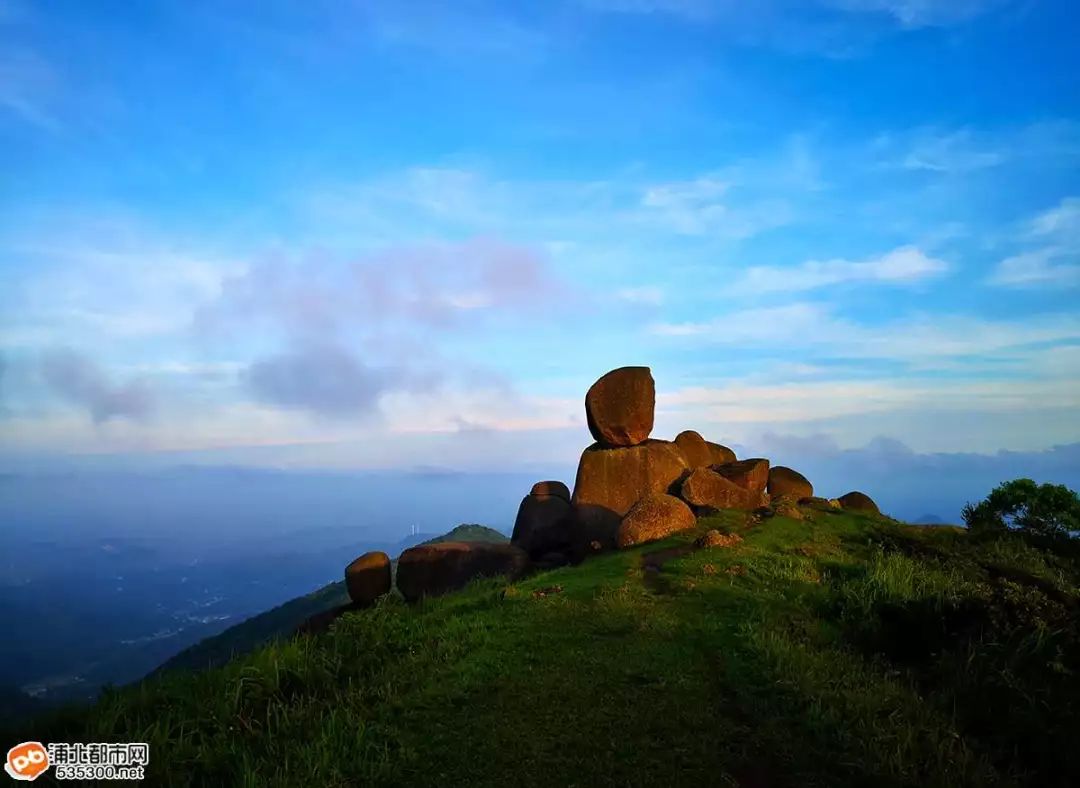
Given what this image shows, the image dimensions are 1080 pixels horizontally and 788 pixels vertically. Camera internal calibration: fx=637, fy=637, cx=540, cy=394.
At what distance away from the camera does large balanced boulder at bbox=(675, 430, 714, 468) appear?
114ft

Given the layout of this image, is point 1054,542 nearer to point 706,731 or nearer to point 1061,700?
point 1061,700

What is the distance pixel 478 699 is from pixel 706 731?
326 cm

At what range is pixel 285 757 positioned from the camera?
7.51 metres

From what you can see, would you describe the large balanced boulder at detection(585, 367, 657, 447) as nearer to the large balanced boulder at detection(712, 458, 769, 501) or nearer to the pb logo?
Answer: the large balanced boulder at detection(712, 458, 769, 501)

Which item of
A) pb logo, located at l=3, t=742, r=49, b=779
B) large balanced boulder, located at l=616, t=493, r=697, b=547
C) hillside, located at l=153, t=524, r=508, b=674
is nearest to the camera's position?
pb logo, located at l=3, t=742, r=49, b=779

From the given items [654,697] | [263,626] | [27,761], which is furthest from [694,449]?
[263,626]

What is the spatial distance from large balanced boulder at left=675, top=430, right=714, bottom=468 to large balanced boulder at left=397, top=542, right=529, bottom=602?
1232 centimetres

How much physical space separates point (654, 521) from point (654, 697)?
48.8 ft

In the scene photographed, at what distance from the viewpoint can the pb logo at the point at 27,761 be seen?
7620 mm

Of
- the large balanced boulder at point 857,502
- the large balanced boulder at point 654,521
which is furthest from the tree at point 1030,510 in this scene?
the large balanced boulder at point 654,521

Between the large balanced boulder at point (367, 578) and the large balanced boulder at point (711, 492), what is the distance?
532 inches

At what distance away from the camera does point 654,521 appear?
23984 millimetres

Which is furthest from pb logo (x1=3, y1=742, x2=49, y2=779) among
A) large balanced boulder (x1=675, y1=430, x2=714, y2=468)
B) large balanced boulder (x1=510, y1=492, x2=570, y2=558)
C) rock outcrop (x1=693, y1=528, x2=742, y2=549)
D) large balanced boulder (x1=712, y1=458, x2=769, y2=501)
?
large balanced boulder (x1=675, y1=430, x2=714, y2=468)

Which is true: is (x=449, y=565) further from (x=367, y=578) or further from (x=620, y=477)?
(x=620, y=477)
